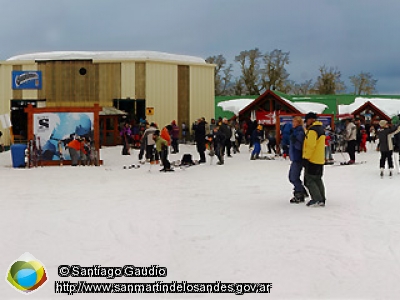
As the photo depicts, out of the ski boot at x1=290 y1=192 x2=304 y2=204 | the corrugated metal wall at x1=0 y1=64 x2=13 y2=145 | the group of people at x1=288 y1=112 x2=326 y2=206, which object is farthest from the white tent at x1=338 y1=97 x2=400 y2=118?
the group of people at x1=288 y1=112 x2=326 y2=206

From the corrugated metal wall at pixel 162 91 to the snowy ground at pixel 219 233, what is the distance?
1905 cm

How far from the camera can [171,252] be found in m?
6.30

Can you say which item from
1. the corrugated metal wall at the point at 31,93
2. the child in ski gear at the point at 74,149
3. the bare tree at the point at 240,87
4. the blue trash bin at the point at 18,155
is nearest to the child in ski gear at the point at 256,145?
the child in ski gear at the point at 74,149

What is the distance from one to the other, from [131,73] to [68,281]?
27.0m

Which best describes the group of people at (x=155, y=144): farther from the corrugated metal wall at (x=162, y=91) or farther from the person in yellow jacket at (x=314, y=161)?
the person in yellow jacket at (x=314, y=161)

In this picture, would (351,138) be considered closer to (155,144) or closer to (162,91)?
(155,144)

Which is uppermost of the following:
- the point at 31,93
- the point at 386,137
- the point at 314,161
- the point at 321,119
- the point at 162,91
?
the point at 162,91

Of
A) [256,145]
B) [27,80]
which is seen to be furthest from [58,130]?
[27,80]

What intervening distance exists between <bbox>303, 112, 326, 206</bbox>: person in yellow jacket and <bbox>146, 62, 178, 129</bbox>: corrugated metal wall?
23.2 metres

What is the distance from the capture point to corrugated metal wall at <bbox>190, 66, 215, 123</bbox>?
33.5m

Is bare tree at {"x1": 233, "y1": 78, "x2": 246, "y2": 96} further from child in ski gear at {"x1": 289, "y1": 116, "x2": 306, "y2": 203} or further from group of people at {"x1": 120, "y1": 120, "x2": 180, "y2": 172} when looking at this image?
child in ski gear at {"x1": 289, "y1": 116, "x2": 306, "y2": 203}

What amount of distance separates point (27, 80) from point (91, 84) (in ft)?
11.6

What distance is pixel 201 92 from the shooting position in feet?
111

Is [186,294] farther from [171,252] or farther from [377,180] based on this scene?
[377,180]
